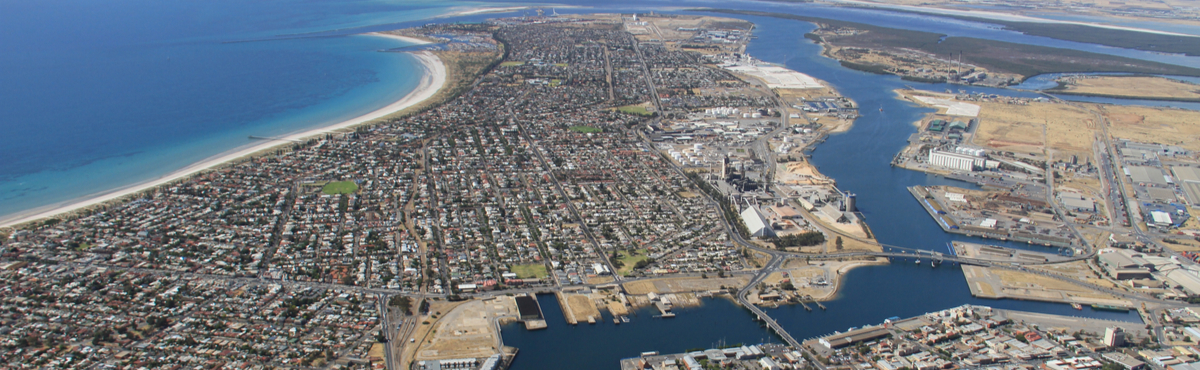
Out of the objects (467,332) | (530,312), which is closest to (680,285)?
(530,312)

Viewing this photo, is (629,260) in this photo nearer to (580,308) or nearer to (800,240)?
(580,308)

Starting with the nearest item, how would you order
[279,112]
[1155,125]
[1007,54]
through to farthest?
[1155,125] → [279,112] → [1007,54]

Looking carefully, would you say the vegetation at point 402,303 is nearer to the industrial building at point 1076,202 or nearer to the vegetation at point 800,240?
the vegetation at point 800,240

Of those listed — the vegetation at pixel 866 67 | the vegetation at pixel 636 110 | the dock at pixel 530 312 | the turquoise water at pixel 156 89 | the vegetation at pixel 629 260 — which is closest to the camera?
the dock at pixel 530 312

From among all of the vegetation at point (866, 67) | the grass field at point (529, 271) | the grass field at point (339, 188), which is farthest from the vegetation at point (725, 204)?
the vegetation at point (866, 67)

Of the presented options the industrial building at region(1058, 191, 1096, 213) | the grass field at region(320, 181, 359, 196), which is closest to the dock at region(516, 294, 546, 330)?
the grass field at region(320, 181, 359, 196)

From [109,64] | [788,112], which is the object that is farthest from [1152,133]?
[109,64]

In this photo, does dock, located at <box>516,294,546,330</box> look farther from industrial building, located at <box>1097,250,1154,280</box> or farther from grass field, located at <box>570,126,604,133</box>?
grass field, located at <box>570,126,604,133</box>
